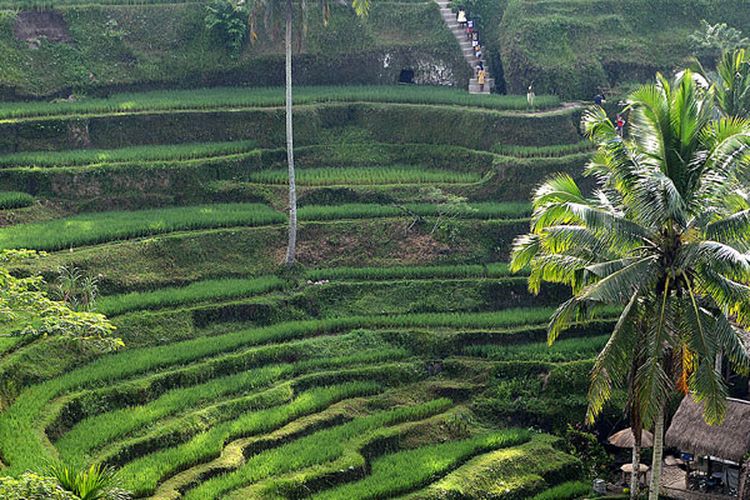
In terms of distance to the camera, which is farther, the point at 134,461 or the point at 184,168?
the point at 184,168

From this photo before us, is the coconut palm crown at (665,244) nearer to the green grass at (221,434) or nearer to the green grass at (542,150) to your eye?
the green grass at (221,434)

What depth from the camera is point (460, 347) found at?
28266 mm

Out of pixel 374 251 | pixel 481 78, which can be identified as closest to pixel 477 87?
pixel 481 78

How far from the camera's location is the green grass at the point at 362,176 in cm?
3334

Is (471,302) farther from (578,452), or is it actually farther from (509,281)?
(578,452)

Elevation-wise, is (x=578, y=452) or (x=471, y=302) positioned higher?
(x=471, y=302)

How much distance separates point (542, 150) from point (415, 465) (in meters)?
12.9

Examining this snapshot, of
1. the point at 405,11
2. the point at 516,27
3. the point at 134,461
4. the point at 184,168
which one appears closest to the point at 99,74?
the point at 184,168

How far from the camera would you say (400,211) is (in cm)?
3222

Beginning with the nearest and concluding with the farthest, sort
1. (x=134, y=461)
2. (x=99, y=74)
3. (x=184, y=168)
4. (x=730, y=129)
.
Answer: (x=730, y=129) → (x=134, y=461) → (x=184, y=168) → (x=99, y=74)

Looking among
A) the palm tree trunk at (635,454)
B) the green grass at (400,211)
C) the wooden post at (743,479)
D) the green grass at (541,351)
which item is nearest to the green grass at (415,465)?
the green grass at (541,351)

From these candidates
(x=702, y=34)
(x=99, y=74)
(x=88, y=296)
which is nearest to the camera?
(x=88, y=296)

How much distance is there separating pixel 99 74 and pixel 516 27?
13.0 metres

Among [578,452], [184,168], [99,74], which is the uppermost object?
[99,74]
